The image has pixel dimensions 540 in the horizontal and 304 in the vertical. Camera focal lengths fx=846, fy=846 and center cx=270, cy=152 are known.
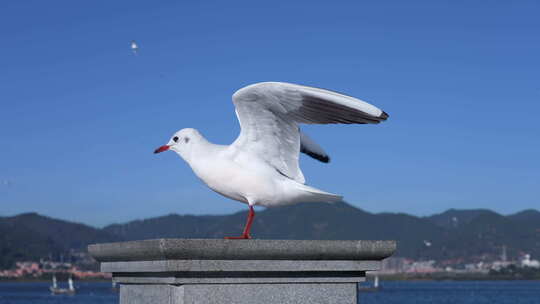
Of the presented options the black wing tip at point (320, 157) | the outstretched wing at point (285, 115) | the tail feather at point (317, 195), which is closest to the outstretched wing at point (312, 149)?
the black wing tip at point (320, 157)

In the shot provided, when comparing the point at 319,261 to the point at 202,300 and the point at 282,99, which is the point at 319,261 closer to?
the point at 202,300

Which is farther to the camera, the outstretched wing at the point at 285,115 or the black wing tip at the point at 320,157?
the black wing tip at the point at 320,157

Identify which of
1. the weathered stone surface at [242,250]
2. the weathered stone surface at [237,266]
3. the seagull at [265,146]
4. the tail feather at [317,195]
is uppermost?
the seagull at [265,146]

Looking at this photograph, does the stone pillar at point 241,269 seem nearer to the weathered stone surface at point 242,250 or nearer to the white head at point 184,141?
the weathered stone surface at point 242,250

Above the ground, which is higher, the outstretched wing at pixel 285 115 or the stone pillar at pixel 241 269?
the outstretched wing at pixel 285 115

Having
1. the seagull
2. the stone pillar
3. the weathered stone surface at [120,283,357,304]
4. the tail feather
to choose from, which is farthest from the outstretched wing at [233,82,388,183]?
the weathered stone surface at [120,283,357,304]

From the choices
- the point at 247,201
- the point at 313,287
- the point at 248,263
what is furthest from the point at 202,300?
the point at 247,201

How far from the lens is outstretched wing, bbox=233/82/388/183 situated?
7043mm

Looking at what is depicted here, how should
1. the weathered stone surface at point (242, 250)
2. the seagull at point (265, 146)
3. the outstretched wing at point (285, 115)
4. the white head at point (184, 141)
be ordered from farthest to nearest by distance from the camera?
the white head at point (184, 141) < the seagull at point (265, 146) < the outstretched wing at point (285, 115) < the weathered stone surface at point (242, 250)

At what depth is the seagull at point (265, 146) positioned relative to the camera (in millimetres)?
7176

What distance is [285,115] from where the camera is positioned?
7.49m

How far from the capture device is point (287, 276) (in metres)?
6.48

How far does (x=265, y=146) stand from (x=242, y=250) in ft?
5.36

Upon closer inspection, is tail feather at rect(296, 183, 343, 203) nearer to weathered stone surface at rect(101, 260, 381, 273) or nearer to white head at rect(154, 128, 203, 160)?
weathered stone surface at rect(101, 260, 381, 273)
